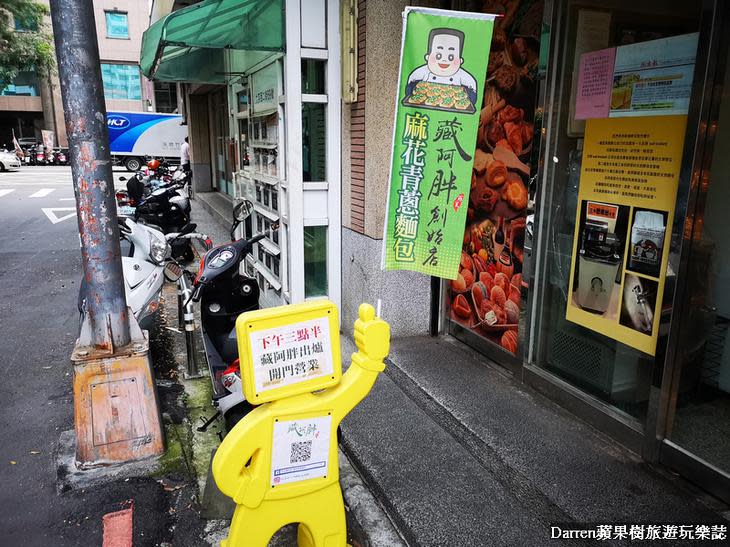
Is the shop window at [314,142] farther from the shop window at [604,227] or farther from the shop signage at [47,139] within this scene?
the shop signage at [47,139]

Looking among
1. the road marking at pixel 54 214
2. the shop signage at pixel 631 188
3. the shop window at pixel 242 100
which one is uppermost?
the shop window at pixel 242 100

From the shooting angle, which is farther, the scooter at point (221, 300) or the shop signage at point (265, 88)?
the shop signage at point (265, 88)

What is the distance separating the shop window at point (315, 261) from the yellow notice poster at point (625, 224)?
2.74 metres

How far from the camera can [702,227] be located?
10.5ft

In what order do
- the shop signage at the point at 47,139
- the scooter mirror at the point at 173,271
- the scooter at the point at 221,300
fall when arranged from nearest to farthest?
the scooter at the point at 221,300 < the scooter mirror at the point at 173,271 < the shop signage at the point at 47,139

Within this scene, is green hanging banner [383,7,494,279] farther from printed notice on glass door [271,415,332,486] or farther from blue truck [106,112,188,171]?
blue truck [106,112,188,171]

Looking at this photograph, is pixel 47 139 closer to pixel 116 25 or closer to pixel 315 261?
pixel 116 25

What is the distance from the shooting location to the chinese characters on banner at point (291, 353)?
7.98ft

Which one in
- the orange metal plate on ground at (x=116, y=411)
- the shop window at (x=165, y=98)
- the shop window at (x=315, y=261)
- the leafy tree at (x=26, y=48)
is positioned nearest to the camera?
the orange metal plate on ground at (x=116, y=411)

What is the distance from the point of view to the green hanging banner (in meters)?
3.26

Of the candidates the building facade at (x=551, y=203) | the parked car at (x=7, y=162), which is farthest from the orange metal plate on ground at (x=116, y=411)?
the parked car at (x=7, y=162)

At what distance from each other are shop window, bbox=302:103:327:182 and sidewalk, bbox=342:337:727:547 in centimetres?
232

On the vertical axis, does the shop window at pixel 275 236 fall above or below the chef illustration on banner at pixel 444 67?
below

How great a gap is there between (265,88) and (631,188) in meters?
4.32
